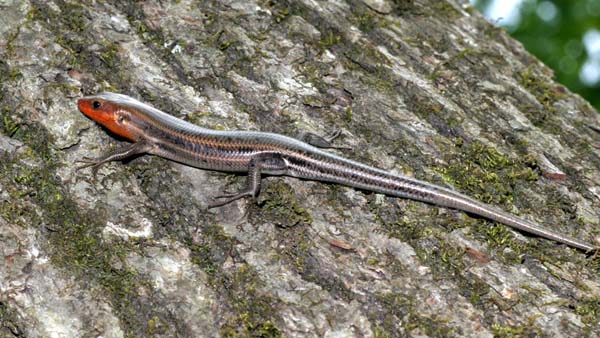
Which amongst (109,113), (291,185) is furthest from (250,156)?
(109,113)

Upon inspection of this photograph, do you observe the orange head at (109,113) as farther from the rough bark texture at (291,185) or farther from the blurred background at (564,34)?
the blurred background at (564,34)

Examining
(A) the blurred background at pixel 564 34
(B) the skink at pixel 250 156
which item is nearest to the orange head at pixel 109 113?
(B) the skink at pixel 250 156

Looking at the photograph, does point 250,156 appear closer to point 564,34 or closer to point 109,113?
point 109,113

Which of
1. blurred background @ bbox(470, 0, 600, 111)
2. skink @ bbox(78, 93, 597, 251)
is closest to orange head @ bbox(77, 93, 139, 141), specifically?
skink @ bbox(78, 93, 597, 251)

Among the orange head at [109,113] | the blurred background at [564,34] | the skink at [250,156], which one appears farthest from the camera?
the blurred background at [564,34]

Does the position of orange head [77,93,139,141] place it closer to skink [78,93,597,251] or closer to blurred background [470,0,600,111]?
skink [78,93,597,251]

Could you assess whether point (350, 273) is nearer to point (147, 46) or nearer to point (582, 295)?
point (582, 295)

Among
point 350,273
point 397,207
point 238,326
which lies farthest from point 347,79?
point 238,326
